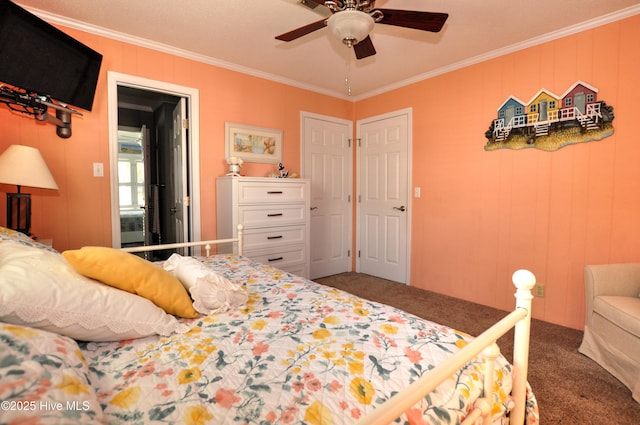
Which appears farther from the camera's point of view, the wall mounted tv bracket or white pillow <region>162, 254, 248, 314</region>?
the wall mounted tv bracket

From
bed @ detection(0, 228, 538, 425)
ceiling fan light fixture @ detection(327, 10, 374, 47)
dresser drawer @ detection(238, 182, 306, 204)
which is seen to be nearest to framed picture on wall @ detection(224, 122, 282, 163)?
dresser drawer @ detection(238, 182, 306, 204)

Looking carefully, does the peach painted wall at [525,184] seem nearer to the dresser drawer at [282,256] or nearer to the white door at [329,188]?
the white door at [329,188]

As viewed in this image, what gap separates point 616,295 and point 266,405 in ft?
7.95

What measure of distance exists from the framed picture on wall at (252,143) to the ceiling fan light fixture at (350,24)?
1929mm

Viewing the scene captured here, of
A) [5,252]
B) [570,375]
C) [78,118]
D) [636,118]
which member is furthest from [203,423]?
[636,118]

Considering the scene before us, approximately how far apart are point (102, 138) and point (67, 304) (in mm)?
→ 2219

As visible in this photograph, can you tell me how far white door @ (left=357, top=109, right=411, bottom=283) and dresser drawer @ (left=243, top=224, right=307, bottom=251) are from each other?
118cm

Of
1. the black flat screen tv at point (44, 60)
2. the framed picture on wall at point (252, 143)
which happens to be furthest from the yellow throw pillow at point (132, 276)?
the framed picture on wall at point (252, 143)

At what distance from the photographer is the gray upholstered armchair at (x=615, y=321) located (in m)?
1.76

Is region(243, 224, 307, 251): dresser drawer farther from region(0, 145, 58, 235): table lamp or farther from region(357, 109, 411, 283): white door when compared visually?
region(0, 145, 58, 235): table lamp

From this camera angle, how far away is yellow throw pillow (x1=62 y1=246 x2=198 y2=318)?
3.62 feet

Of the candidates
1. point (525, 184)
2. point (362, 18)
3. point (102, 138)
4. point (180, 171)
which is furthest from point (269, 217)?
point (525, 184)

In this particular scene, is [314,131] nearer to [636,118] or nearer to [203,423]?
[636,118]

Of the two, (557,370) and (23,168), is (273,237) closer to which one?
(23,168)
